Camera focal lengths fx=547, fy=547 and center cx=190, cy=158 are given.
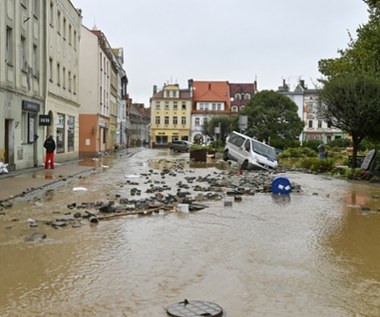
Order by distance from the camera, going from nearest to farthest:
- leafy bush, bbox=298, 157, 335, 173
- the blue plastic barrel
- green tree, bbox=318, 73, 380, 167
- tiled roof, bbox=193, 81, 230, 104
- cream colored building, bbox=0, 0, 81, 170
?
1. the blue plastic barrel
2. cream colored building, bbox=0, 0, 81, 170
3. green tree, bbox=318, 73, 380, 167
4. leafy bush, bbox=298, 157, 335, 173
5. tiled roof, bbox=193, 81, 230, 104

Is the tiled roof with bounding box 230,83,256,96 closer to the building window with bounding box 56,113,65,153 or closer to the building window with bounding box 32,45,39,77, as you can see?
the building window with bounding box 56,113,65,153

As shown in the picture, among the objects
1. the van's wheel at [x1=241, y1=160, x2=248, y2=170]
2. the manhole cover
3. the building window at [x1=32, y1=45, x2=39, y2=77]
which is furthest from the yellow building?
the manhole cover

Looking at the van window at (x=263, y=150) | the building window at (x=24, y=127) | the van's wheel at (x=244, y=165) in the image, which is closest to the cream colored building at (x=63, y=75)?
the building window at (x=24, y=127)

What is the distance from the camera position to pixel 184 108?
332 ft

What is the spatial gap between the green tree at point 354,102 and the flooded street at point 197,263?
11.9 m

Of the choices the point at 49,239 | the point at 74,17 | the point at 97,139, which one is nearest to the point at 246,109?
the point at 97,139

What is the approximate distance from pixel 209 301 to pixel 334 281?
1765 mm

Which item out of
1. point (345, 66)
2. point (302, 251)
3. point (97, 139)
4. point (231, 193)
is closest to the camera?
point (302, 251)

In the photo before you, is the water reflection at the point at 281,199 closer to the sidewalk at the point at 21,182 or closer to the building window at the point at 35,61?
the sidewalk at the point at 21,182

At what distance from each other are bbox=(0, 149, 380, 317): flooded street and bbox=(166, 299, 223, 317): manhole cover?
14 cm

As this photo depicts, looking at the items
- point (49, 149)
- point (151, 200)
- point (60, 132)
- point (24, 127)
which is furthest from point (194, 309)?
point (60, 132)

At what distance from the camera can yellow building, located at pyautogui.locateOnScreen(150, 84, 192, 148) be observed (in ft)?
332

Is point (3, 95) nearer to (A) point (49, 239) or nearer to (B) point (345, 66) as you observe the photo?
(A) point (49, 239)

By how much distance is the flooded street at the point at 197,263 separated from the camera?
5.52m
